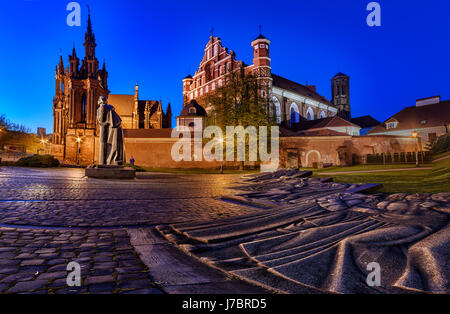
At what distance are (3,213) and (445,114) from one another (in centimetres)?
5113

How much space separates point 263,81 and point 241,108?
12.7m

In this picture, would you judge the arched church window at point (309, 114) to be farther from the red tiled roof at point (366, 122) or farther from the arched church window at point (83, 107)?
the arched church window at point (83, 107)

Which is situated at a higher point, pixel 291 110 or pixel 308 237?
pixel 291 110

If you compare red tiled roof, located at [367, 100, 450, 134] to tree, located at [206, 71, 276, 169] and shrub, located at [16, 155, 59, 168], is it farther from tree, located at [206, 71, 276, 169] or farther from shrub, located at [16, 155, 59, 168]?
shrub, located at [16, 155, 59, 168]

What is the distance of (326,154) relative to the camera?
30.9 m

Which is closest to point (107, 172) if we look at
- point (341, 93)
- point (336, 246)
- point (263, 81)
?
point (336, 246)

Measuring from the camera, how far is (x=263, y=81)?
3844 cm

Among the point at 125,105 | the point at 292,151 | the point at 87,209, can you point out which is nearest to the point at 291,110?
the point at 292,151

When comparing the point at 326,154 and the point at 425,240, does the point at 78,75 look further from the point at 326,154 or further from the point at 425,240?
the point at 425,240

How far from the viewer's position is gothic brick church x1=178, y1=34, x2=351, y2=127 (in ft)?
126

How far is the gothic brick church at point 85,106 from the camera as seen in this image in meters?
53.4

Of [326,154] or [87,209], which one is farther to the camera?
[326,154]

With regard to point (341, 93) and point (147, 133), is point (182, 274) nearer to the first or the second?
point (147, 133)

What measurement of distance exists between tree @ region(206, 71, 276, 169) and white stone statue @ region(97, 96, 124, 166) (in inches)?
621
